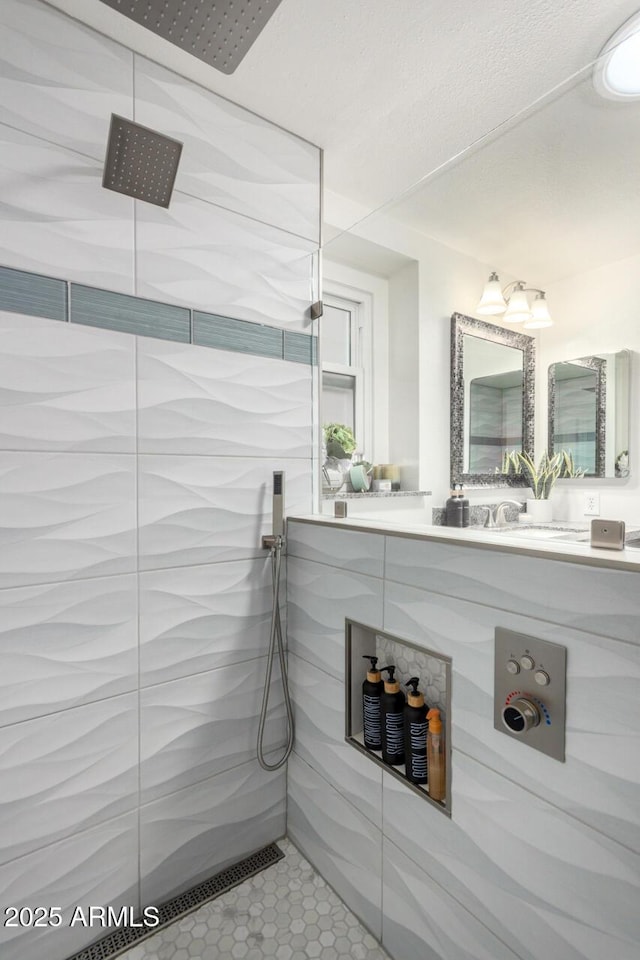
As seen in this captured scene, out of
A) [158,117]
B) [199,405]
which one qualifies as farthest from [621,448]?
[158,117]

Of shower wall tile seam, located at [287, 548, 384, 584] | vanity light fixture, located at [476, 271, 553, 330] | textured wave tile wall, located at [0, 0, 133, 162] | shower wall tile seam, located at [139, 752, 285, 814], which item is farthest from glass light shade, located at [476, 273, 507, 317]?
shower wall tile seam, located at [139, 752, 285, 814]

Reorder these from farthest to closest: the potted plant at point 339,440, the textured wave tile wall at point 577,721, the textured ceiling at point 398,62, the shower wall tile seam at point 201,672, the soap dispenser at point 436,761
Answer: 1. the potted plant at point 339,440
2. the shower wall tile seam at point 201,672
3. the textured ceiling at point 398,62
4. the soap dispenser at point 436,761
5. the textured wave tile wall at point 577,721

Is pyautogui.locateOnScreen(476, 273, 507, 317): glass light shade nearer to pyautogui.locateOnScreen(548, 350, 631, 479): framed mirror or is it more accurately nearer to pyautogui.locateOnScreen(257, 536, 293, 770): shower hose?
pyautogui.locateOnScreen(548, 350, 631, 479): framed mirror

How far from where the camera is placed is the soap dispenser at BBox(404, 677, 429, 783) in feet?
3.70

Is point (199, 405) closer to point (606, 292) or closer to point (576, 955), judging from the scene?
point (606, 292)

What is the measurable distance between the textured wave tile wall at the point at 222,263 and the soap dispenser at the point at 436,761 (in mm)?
1260

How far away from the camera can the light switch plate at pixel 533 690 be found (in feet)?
2.71

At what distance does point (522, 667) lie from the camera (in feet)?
2.88

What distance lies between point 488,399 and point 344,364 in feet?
2.14

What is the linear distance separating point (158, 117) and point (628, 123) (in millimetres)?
1185

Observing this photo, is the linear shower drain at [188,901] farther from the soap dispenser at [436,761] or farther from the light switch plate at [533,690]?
the light switch plate at [533,690]

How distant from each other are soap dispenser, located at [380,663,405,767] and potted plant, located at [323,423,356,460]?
2.64ft

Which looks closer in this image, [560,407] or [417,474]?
[560,407]

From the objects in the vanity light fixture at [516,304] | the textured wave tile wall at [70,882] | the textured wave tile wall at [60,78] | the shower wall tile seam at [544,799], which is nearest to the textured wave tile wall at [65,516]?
the textured wave tile wall at [70,882]
